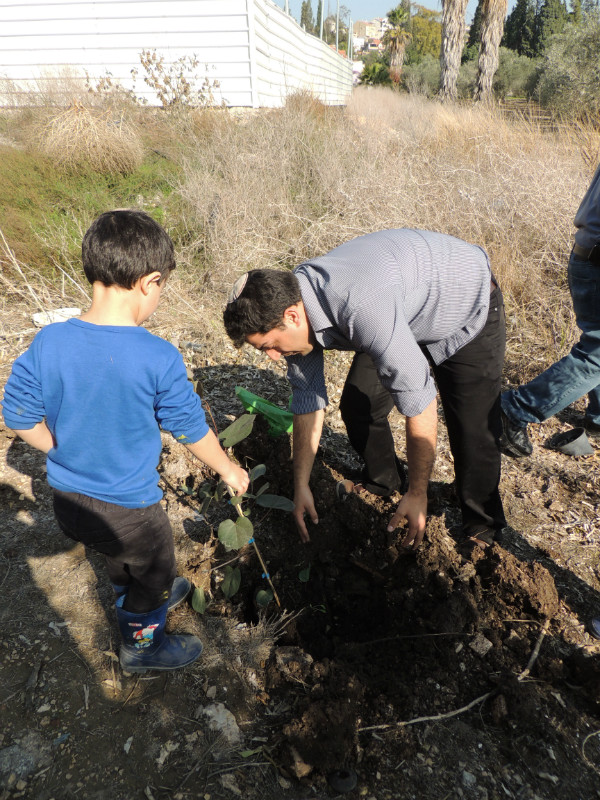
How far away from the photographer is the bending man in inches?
68.9

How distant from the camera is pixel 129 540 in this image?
5.31 feet

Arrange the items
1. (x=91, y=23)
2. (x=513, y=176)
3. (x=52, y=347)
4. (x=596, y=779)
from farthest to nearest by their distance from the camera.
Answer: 1. (x=91, y=23)
2. (x=513, y=176)
3. (x=596, y=779)
4. (x=52, y=347)

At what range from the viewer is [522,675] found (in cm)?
186

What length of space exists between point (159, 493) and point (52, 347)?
0.60 m

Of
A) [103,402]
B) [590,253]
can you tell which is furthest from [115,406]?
[590,253]

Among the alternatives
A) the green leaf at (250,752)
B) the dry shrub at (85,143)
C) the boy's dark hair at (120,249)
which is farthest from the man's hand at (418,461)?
the dry shrub at (85,143)

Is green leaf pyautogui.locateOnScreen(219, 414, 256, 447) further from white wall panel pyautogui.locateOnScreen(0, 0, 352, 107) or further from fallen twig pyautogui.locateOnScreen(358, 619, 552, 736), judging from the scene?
white wall panel pyautogui.locateOnScreen(0, 0, 352, 107)

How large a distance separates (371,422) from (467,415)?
520 mm

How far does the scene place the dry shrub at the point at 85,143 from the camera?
6.72 metres

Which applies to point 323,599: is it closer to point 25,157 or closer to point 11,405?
point 11,405

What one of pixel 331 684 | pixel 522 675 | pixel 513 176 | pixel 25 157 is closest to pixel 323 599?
pixel 331 684

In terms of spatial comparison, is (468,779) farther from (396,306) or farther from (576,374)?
(576,374)

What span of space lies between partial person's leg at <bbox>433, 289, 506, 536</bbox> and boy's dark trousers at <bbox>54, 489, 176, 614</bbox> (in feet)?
4.46

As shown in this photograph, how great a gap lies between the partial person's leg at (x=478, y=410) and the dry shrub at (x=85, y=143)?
6586 mm
